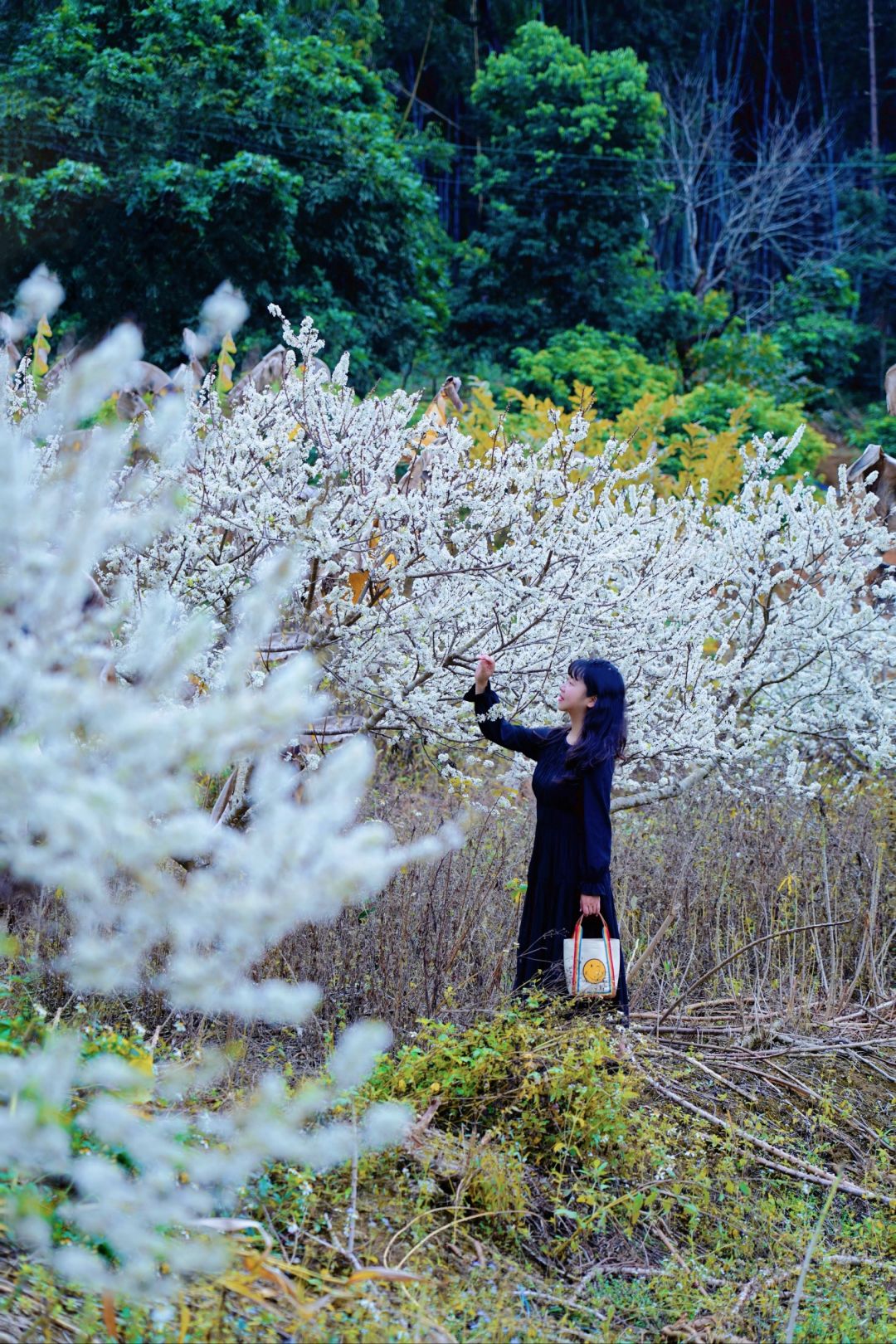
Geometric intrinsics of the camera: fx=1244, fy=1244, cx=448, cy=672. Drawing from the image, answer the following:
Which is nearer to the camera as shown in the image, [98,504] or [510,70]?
[98,504]

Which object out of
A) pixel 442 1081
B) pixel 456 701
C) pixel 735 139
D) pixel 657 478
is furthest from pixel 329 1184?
pixel 735 139

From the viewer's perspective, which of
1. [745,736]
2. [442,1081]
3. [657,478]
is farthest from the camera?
[657,478]

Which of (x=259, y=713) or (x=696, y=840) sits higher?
(x=696, y=840)

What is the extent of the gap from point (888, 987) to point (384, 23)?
19.3 metres

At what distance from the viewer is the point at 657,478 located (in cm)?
1044

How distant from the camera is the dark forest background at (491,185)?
47.0 ft

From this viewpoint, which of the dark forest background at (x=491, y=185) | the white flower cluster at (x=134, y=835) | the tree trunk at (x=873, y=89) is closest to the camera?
the white flower cluster at (x=134, y=835)

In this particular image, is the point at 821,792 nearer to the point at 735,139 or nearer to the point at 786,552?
the point at 786,552

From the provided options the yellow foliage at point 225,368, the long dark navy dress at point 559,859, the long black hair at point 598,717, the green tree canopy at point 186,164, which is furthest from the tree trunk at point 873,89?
the long dark navy dress at point 559,859

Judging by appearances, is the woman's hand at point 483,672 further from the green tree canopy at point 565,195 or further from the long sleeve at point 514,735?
the green tree canopy at point 565,195

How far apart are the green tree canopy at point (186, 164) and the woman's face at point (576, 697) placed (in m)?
11.8

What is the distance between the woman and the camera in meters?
3.75

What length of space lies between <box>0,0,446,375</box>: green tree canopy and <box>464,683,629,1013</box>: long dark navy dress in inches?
466

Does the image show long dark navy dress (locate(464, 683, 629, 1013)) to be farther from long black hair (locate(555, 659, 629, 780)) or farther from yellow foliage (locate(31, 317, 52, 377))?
yellow foliage (locate(31, 317, 52, 377))
